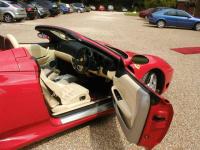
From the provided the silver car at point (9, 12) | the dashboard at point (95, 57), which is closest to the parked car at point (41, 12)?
the silver car at point (9, 12)

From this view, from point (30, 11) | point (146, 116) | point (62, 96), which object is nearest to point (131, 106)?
point (146, 116)

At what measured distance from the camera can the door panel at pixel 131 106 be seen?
2.92 metres

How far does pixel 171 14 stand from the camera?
2172cm

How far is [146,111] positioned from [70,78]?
2019 millimetres

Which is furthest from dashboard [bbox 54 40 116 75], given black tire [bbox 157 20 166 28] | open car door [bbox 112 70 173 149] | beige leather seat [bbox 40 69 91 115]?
black tire [bbox 157 20 166 28]

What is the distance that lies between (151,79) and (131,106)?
6.68 feet

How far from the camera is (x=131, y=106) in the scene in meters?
3.14

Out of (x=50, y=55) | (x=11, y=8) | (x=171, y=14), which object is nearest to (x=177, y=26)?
(x=171, y=14)

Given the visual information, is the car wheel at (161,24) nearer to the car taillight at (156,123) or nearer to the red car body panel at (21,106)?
the red car body panel at (21,106)

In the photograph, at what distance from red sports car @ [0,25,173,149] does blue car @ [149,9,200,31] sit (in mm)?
17546

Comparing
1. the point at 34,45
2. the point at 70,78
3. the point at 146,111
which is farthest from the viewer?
the point at 34,45

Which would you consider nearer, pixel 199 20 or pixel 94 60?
pixel 94 60

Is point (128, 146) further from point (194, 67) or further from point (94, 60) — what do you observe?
point (194, 67)

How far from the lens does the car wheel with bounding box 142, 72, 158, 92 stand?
493 cm
